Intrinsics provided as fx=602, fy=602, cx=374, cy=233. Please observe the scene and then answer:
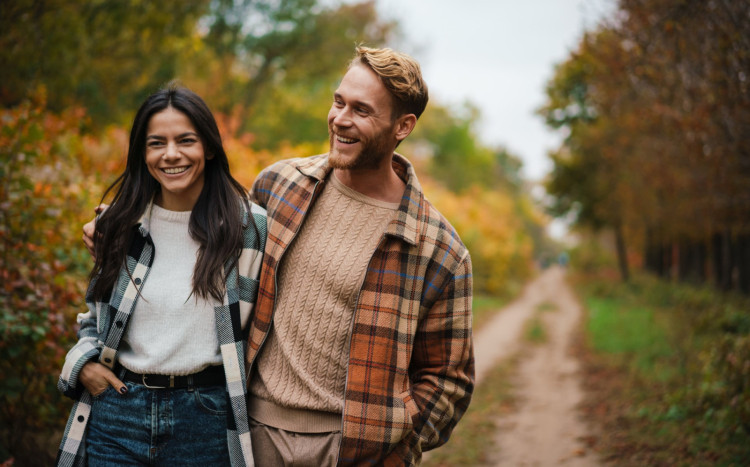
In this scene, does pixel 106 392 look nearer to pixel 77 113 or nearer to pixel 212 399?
pixel 212 399

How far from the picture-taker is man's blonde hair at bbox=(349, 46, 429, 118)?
2703 millimetres

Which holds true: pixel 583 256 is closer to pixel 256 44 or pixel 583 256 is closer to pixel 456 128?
pixel 456 128

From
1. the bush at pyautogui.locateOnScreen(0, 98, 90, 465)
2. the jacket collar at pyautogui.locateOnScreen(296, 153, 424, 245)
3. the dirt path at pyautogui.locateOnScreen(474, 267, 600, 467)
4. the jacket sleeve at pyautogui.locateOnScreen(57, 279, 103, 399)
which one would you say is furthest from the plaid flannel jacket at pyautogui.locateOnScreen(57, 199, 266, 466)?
the dirt path at pyautogui.locateOnScreen(474, 267, 600, 467)

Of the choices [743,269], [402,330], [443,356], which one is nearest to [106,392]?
[402,330]

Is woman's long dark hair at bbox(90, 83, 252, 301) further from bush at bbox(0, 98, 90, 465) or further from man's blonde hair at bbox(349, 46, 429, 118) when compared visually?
bush at bbox(0, 98, 90, 465)

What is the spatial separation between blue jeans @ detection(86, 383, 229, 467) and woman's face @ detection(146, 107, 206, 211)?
91cm

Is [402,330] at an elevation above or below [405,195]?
below

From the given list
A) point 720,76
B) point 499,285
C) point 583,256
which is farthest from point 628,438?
point 583,256

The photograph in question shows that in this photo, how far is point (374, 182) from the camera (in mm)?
2887

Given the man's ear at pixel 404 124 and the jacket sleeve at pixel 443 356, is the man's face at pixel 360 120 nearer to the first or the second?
the man's ear at pixel 404 124

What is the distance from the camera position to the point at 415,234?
2.72 m

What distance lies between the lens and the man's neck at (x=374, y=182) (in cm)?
287

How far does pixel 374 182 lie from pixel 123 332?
51.4 inches

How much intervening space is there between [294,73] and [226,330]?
70.1 feet
